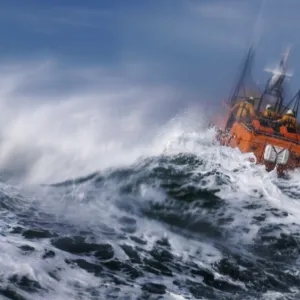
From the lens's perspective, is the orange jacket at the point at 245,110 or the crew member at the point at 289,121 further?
the orange jacket at the point at 245,110

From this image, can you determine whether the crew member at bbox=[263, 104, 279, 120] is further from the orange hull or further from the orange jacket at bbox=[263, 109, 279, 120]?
the orange hull

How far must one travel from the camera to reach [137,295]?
18.1 m

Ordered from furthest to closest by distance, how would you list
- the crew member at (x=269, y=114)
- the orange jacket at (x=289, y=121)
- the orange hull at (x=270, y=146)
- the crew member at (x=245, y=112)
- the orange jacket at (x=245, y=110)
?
the crew member at (x=269, y=114)
the orange jacket at (x=245, y=110)
the crew member at (x=245, y=112)
the orange jacket at (x=289, y=121)
the orange hull at (x=270, y=146)

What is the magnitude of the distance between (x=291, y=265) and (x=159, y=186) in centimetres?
1275

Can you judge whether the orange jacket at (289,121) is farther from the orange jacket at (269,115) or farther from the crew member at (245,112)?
the crew member at (245,112)

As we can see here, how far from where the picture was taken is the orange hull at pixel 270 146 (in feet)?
117

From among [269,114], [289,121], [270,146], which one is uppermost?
[269,114]

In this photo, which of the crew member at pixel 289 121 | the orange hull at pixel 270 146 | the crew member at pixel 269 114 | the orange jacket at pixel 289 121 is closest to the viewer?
the orange hull at pixel 270 146

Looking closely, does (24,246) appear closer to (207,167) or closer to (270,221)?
(270,221)

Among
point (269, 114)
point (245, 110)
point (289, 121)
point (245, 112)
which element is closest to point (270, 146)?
point (289, 121)

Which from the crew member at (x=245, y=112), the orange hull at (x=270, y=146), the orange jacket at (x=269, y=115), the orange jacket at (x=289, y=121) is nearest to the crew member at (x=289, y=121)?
the orange jacket at (x=289, y=121)

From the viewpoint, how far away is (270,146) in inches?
1400

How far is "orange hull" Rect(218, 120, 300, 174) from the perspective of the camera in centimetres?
3556

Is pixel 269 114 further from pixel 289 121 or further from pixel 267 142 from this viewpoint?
pixel 267 142
